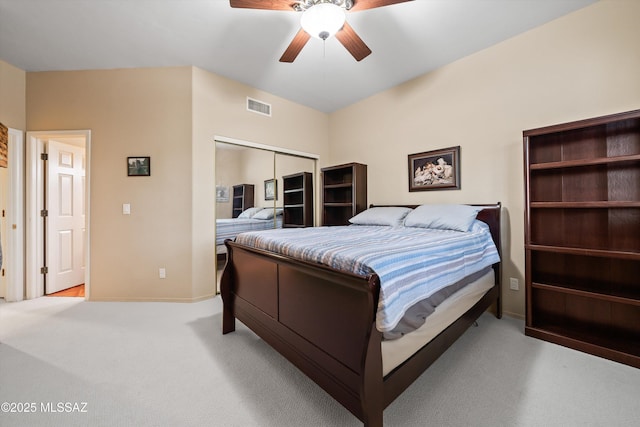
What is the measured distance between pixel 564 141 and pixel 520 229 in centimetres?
85

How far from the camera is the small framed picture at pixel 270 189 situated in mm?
3902

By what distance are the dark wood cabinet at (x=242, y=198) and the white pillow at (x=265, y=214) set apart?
0.56ft

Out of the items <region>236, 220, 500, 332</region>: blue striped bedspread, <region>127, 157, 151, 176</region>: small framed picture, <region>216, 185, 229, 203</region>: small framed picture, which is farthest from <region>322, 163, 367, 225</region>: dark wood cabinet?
<region>127, 157, 151, 176</region>: small framed picture

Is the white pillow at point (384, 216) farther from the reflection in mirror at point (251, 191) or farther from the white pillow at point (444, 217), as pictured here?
the reflection in mirror at point (251, 191)

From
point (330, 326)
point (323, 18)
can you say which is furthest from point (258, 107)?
point (330, 326)

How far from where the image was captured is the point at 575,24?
2266mm

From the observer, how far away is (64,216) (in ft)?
11.4

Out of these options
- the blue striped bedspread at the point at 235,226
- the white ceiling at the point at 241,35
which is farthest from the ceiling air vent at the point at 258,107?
the blue striped bedspread at the point at 235,226

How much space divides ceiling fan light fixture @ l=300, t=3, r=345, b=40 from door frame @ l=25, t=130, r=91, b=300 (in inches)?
119

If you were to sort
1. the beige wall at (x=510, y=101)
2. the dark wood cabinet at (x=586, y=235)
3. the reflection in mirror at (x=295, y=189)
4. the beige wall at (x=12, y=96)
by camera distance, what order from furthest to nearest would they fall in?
1. the reflection in mirror at (x=295, y=189)
2. the beige wall at (x=12, y=96)
3. the beige wall at (x=510, y=101)
4. the dark wood cabinet at (x=586, y=235)

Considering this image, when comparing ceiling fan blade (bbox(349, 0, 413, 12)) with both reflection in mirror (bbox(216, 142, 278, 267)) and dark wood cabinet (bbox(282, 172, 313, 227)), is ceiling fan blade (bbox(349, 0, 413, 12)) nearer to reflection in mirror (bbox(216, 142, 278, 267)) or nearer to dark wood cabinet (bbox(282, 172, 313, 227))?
reflection in mirror (bbox(216, 142, 278, 267))

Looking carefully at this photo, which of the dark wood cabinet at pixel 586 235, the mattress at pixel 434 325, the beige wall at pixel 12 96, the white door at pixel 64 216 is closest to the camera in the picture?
the mattress at pixel 434 325

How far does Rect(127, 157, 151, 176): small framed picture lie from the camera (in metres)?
3.11

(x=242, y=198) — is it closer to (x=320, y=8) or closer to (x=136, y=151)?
(x=136, y=151)
